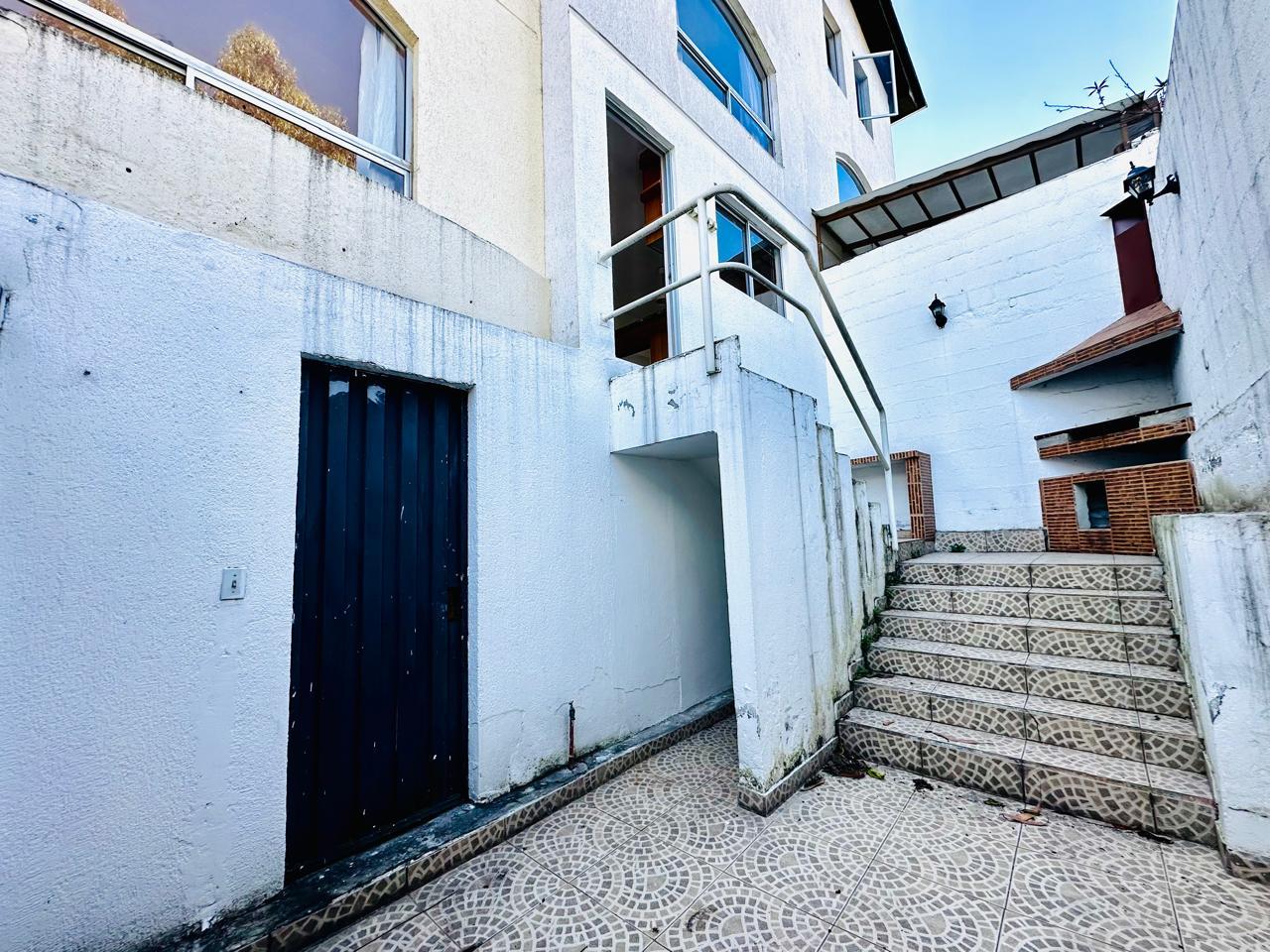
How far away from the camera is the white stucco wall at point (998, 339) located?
5.23 metres

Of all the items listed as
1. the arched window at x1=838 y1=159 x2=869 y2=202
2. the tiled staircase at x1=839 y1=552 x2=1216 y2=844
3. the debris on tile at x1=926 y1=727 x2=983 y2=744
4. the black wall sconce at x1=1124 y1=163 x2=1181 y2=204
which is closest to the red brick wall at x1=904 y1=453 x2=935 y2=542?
the tiled staircase at x1=839 y1=552 x2=1216 y2=844

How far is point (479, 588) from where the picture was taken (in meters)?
2.77

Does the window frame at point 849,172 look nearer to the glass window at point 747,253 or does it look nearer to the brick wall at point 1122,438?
the glass window at point 747,253

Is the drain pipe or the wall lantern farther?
the wall lantern

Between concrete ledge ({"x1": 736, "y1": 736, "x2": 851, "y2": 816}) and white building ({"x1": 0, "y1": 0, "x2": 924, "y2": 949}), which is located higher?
white building ({"x1": 0, "y1": 0, "x2": 924, "y2": 949})

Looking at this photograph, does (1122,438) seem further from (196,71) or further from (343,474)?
(196,71)

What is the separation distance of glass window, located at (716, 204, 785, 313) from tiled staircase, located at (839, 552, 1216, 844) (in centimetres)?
351

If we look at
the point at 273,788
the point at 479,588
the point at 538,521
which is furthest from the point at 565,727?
the point at 273,788

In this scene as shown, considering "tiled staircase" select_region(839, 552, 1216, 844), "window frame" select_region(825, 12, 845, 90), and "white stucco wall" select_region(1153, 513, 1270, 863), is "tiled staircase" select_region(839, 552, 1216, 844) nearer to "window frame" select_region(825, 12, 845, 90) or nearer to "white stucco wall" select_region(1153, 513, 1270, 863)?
"white stucco wall" select_region(1153, 513, 1270, 863)

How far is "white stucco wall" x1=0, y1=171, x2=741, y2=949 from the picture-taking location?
166 cm

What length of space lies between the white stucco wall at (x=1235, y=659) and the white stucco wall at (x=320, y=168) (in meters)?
3.70

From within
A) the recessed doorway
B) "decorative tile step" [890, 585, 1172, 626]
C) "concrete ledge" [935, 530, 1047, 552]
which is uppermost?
the recessed doorway

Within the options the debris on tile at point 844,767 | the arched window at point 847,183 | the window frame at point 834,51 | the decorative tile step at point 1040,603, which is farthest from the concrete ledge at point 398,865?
the window frame at point 834,51

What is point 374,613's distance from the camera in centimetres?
250
